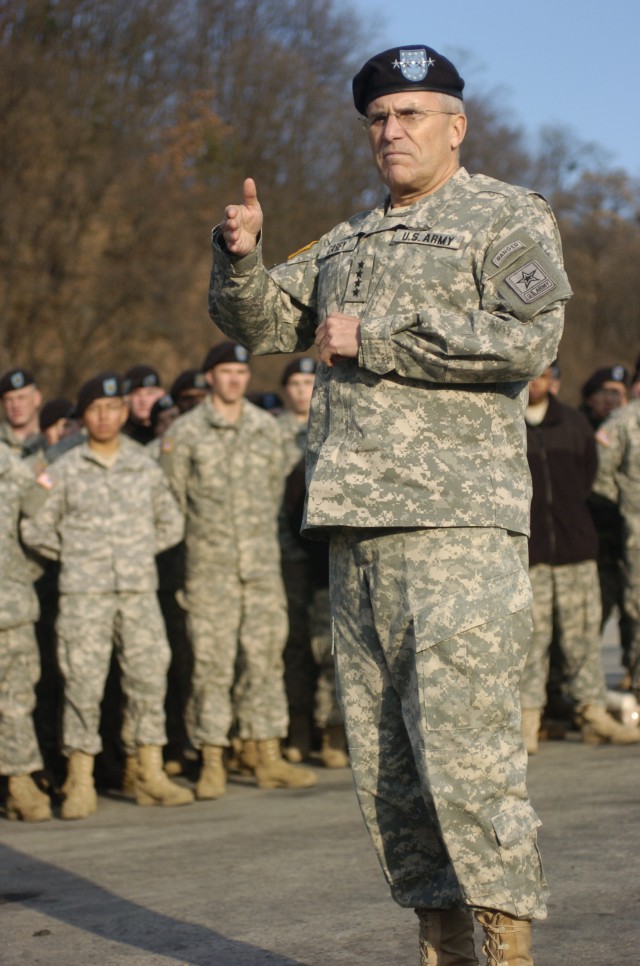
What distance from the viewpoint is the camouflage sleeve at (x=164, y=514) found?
330 inches

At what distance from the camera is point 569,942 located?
186 inches

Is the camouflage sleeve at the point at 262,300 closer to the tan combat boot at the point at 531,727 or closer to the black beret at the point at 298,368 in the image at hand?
the tan combat boot at the point at 531,727

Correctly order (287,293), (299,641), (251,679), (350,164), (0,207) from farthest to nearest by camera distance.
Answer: (350,164) < (0,207) < (299,641) < (251,679) < (287,293)

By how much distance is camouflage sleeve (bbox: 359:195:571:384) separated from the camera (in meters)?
3.71

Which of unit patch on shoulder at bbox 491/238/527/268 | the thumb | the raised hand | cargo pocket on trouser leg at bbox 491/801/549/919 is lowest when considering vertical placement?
cargo pocket on trouser leg at bbox 491/801/549/919

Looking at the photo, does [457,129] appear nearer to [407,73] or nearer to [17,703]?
[407,73]

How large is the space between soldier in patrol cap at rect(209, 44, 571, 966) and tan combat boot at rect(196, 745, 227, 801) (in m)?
4.28

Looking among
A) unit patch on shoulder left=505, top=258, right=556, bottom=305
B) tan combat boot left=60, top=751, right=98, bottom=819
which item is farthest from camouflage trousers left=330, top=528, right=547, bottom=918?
tan combat boot left=60, top=751, right=98, bottom=819

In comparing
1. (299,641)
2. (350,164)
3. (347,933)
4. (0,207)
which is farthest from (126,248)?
(347,933)

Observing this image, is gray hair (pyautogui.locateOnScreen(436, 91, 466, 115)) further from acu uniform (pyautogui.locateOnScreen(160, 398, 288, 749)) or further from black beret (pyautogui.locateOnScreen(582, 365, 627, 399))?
black beret (pyautogui.locateOnScreen(582, 365, 627, 399))

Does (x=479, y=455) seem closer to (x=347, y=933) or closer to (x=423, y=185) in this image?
(x=423, y=185)

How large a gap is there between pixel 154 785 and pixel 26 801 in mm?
680

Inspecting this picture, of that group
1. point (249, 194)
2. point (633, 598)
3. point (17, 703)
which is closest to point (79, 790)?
point (17, 703)

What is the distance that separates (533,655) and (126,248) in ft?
55.2
